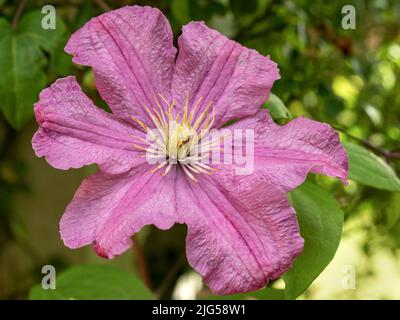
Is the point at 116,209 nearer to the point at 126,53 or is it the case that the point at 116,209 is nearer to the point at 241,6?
the point at 126,53

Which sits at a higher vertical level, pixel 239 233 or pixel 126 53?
pixel 126 53

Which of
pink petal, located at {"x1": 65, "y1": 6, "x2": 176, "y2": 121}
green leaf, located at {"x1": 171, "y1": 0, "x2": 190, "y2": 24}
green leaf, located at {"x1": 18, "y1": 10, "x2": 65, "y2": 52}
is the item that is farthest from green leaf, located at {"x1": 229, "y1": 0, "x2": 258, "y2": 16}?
pink petal, located at {"x1": 65, "y1": 6, "x2": 176, "y2": 121}

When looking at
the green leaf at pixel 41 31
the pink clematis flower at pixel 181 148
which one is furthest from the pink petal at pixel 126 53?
the green leaf at pixel 41 31

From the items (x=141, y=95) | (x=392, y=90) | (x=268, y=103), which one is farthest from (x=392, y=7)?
(x=141, y=95)

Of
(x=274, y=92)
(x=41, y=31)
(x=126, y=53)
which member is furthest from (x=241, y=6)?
(x=126, y=53)
